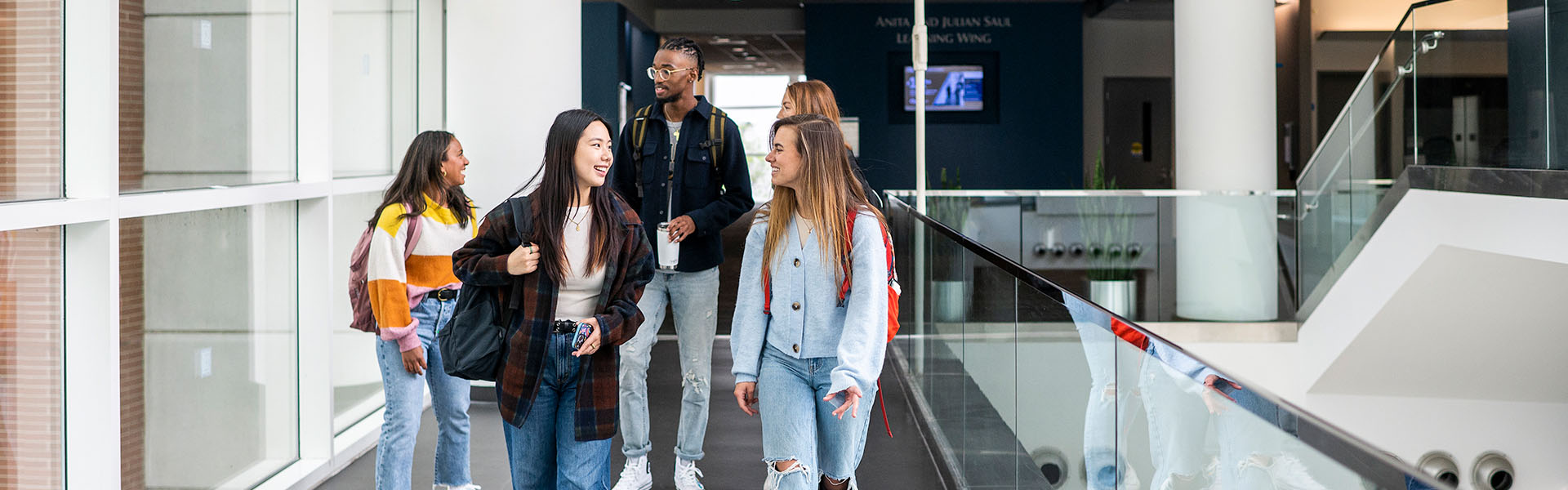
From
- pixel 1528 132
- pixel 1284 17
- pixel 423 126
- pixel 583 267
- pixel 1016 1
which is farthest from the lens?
pixel 1284 17

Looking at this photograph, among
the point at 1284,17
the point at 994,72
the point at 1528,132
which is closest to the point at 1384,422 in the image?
the point at 1528,132

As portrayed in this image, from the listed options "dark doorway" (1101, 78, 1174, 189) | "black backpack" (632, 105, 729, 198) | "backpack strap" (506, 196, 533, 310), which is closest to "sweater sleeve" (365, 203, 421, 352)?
"backpack strap" (506, 196, 533, 310)

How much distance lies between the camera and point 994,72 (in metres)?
16.2

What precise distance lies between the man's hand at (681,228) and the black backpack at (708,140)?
12.8 inches

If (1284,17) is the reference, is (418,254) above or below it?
below

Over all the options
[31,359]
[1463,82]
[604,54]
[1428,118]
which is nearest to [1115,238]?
[1428,118]

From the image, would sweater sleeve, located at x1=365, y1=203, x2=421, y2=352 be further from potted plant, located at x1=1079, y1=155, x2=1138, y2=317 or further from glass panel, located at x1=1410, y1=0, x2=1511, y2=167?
potted plant, located at x1=1079, y1=155, x2=1138, y2=317

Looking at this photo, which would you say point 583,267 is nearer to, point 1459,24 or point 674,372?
point 674,372

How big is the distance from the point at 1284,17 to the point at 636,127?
49.4 feet

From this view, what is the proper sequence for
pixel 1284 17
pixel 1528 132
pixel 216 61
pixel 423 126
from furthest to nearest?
pixel 1284 17, pixel 1528 132, pixel 423 126, pixel 216 61

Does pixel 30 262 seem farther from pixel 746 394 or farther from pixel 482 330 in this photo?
pixel 746 394

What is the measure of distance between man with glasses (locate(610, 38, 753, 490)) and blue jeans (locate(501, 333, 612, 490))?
3.59 ft

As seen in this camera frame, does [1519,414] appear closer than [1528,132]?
No

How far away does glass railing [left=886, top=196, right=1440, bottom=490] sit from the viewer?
1516mm
